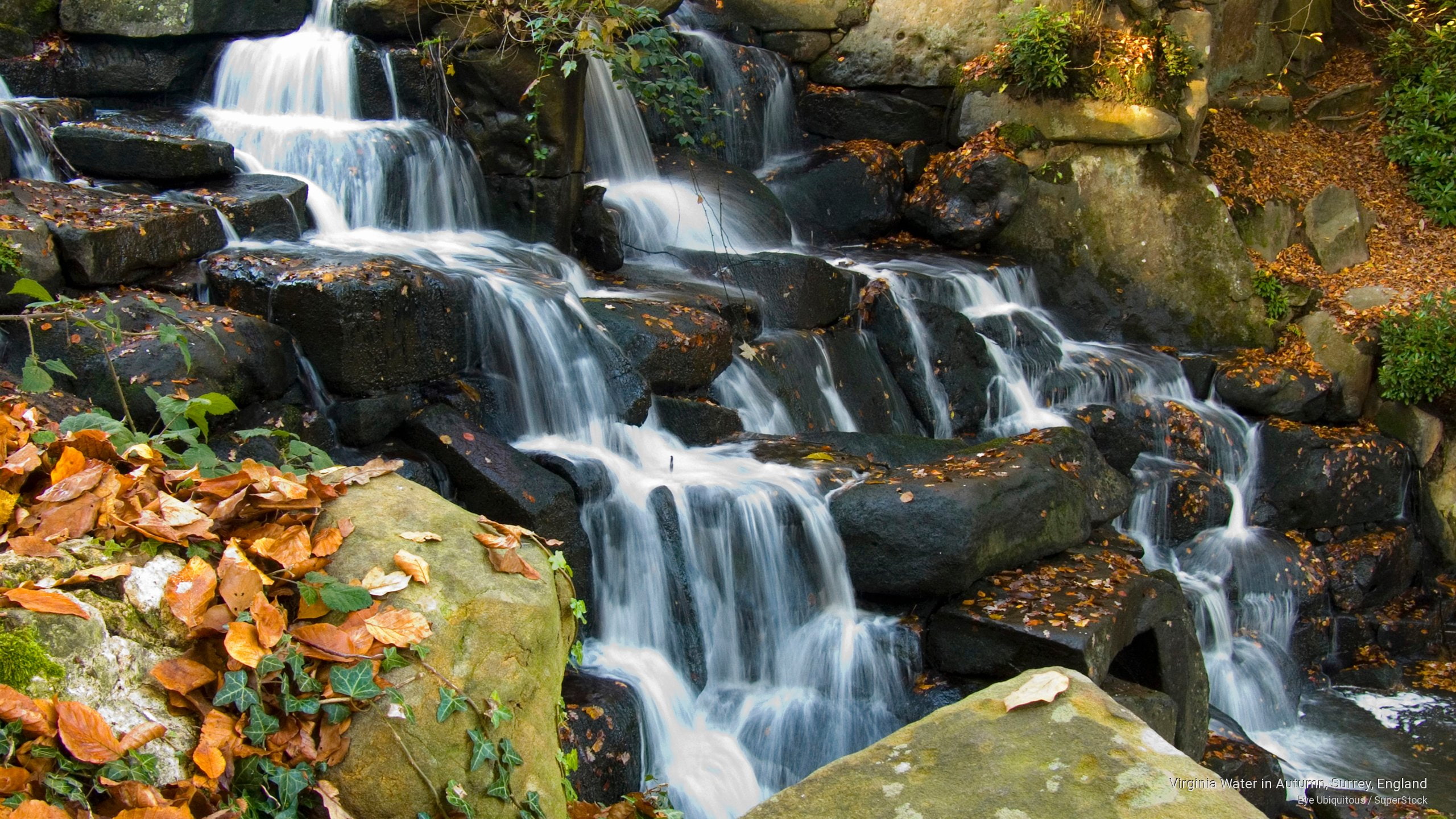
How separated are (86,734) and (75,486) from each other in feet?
2.74

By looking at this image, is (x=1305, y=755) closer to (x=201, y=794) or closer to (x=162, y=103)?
(x=201, y=794)

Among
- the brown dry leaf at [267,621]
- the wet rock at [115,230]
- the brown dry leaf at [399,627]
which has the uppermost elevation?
the wet rock at [115,230]

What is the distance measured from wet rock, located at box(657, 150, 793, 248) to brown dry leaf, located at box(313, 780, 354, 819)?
8.17 metres

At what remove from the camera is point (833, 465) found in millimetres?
6824

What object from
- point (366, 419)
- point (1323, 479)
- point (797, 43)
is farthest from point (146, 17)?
point (1323, 479)

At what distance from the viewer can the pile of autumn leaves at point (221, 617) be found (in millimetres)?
2350

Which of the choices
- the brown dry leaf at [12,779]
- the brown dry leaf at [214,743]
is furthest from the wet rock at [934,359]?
the brown dry leaf at [12,779]

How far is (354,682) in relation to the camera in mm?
2713

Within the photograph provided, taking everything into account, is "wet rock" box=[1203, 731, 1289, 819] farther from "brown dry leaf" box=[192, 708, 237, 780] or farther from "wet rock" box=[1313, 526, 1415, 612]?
"brown dry leaf" box=[192, 708, 237, 780]

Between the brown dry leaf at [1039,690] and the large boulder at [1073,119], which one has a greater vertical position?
the large boulder at [1073,119]

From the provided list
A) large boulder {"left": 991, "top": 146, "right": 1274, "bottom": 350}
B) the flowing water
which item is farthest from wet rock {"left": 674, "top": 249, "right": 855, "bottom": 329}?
large boulder {"left": 991, "top": 146, "right": 1274, "bottom": 350}

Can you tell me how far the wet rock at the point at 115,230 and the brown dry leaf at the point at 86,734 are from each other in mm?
4255

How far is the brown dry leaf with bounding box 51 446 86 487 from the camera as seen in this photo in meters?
2.98

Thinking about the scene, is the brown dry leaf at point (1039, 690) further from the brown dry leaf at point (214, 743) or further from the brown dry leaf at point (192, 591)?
the brown dry leaf at point (192, 591)
